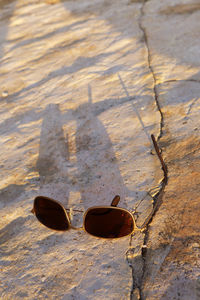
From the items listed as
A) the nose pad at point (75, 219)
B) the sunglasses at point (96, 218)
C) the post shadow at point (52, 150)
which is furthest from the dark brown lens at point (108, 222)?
the post shadow at point (52, 150)

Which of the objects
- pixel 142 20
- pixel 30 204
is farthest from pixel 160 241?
pixel 142 20

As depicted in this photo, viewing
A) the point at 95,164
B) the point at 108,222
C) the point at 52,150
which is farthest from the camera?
the point at 52,150

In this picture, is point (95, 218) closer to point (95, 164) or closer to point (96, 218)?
point (96, 218)

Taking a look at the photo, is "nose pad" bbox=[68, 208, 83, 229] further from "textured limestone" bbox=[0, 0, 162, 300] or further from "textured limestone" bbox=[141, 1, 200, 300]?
"textured limestone" bbox=[141, 1, 200, 300]

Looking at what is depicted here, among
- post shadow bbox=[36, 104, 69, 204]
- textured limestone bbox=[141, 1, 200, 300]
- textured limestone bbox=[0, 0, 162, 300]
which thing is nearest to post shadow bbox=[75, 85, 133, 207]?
textured limestone bbox=[0, 0, 162, 300]

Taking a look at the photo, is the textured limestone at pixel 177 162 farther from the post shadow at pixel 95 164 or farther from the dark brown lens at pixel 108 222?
the post shadow at pixel 95 164

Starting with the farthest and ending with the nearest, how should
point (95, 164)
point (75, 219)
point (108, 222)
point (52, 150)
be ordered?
1. point (52, 150)
2. point (95, 164)
3. point (75, 219)
4. point (108, 222)

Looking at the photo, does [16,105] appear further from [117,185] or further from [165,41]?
[165,41]

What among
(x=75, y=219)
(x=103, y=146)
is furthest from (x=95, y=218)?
(x=103, y=146)
